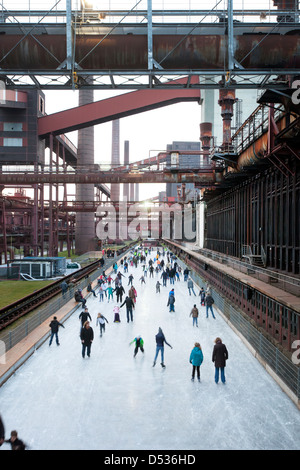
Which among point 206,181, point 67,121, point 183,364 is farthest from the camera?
point 67,121

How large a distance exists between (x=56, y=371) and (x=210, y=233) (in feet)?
107

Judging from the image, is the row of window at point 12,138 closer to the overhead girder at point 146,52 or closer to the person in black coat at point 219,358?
the overhead girder at point 146,52

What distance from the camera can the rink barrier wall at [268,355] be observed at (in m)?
8.52

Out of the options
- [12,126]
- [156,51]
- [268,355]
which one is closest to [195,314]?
[268,355]

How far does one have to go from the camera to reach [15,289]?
25891mm

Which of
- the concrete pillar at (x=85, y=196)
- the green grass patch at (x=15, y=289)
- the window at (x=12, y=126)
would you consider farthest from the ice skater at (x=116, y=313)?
the concrete pillar at (x=85, y=196)

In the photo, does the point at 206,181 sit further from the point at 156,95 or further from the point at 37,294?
the point at 156,95

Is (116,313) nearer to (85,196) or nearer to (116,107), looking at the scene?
(116,107)

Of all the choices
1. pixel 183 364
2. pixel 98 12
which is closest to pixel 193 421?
pixel 183 364

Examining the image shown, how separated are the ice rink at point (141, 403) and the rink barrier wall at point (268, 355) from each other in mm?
235

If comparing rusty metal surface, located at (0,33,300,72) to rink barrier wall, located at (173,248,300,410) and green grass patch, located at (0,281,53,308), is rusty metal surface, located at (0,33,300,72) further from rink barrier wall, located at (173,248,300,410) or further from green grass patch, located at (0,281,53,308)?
green grass patch, located at (0,281,53,308)

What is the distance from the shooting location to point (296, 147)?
44.3ft

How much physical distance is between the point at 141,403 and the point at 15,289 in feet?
67.0
